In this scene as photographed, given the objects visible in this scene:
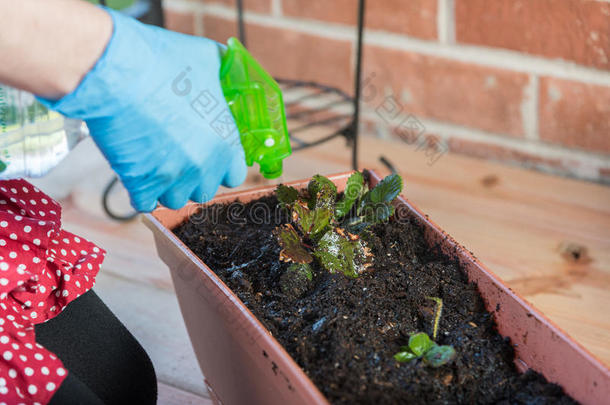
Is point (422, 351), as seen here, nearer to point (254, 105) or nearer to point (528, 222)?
point (254, 105)

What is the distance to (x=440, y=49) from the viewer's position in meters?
1.37

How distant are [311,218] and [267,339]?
0.59 feet

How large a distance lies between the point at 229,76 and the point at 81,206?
696 millimetres

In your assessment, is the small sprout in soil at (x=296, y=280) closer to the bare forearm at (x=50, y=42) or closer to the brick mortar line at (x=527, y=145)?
the bare forearm at (x=50, y=42)

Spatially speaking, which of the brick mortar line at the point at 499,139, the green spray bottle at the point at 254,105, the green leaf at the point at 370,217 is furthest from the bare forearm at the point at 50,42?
the brick mortar line at the point at 499,139

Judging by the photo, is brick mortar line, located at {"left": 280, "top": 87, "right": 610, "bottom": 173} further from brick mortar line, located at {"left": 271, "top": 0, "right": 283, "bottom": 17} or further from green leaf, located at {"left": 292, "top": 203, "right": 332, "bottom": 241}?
green leaf, located at {"left": 292, "top": 203, "right": 332, "bottom": 241}

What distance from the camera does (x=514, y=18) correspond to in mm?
1258

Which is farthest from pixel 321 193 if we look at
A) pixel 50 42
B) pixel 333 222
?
pixel 50 42

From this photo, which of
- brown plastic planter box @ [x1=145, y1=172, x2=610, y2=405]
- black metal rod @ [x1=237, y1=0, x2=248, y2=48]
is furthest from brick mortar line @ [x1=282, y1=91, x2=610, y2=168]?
brown plastic planter box @ [x1=145, y1=172, x2=610, y2=405]

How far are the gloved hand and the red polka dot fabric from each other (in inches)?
4.4

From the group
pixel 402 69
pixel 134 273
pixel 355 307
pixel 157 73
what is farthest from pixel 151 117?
pixel 402 69

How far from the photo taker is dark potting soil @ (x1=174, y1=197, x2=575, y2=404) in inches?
22.9

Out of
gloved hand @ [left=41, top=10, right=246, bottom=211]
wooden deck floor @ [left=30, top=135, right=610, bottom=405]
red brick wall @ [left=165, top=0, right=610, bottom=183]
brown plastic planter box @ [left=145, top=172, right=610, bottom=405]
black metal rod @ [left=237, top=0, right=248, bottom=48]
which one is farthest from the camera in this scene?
black metal rod @ [left=237, top=0, right=248, bottom=48]

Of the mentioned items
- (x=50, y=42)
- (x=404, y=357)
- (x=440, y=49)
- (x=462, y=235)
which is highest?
(x=50, y=42)
